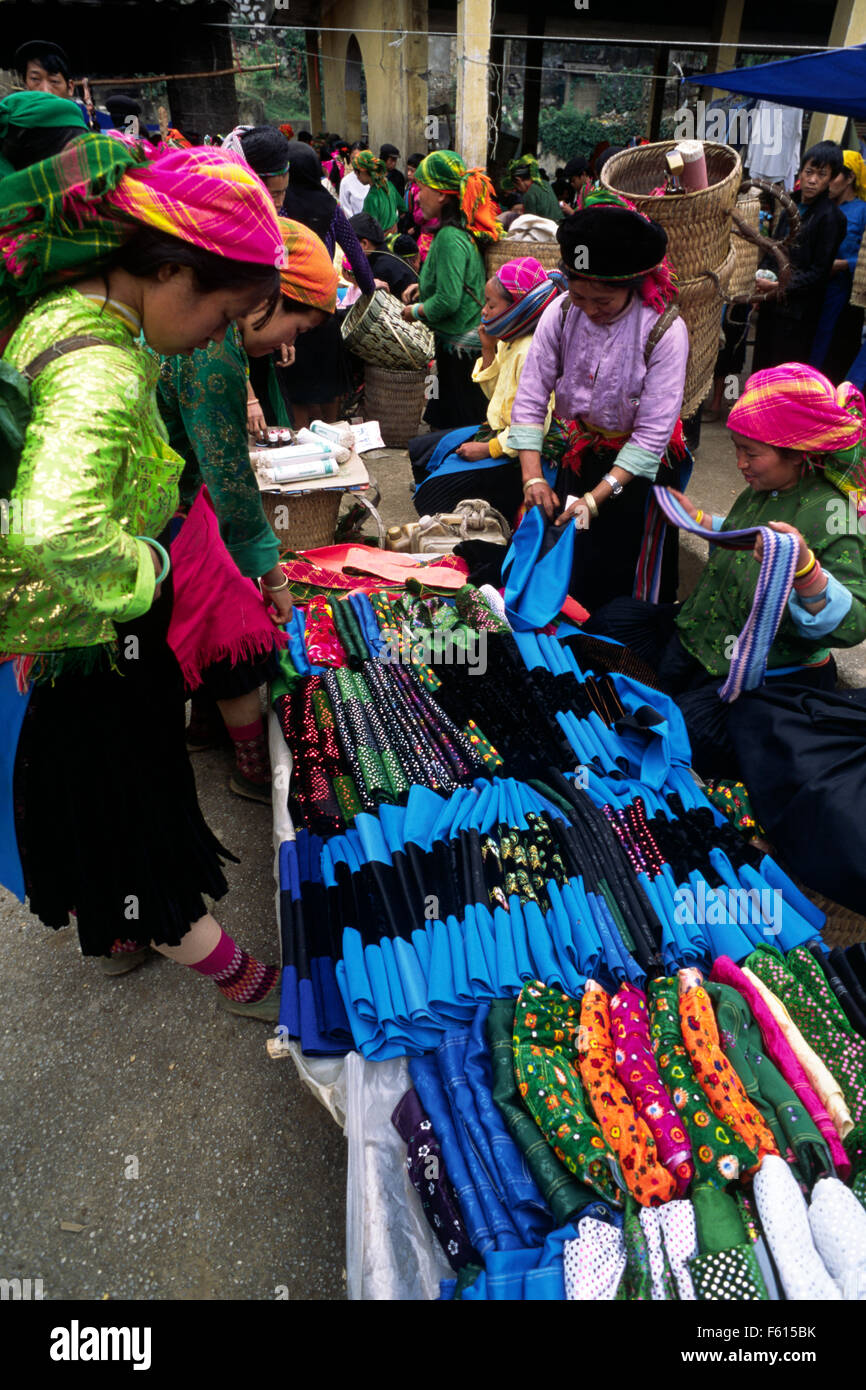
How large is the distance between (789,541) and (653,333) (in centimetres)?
111

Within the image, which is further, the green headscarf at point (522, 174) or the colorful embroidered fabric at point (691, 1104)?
the green headscarf at point (522, 174)

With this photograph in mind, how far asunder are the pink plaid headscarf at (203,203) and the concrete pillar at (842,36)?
1032cm

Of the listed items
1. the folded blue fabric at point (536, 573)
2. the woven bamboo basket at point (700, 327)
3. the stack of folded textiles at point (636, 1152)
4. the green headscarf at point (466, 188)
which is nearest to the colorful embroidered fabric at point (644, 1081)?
the stack of folded textiles at point (636, 1152)

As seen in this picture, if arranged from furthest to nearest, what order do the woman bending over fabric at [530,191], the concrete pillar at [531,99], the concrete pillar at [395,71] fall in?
the concrete pillar at [531,99] < the concrete pillar at [395,71] < the woman bending over fabric at [530,191]

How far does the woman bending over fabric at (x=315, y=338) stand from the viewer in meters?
4.61

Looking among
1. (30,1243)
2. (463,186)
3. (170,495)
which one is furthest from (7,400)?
(463,186)

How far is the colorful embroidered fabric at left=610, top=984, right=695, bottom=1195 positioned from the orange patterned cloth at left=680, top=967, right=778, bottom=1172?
0.08 m

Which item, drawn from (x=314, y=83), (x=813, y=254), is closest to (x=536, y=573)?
(x=813, y=254)

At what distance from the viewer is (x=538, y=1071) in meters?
1.58

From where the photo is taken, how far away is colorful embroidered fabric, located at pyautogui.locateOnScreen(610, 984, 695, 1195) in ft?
4.72

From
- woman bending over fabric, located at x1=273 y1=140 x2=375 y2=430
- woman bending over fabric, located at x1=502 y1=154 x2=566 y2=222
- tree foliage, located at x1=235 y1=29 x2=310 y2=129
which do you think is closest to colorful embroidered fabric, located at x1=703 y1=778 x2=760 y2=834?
woman bending over fabric, located at x1=273 y1=140 x2=375 y2=430

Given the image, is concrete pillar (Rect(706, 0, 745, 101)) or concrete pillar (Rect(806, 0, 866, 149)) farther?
concrete pillar (Rect(706, 0, 745, 101))

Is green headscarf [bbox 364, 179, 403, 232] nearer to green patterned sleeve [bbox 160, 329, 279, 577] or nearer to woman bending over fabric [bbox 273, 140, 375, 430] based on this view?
woman bending over fabric [bbox 273, 140, 375, 430]

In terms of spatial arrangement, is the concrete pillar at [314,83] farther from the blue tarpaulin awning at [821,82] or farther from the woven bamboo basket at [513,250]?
the woven bamboo basket at [513,250]
